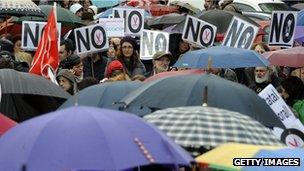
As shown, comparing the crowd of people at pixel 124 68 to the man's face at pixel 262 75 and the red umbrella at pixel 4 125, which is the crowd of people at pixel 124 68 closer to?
Answer: the man's face at pixel 262 75

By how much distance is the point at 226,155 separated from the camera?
23.2ft

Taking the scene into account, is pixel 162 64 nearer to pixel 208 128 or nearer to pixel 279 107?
pixel 279 107

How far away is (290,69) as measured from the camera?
16812 mm

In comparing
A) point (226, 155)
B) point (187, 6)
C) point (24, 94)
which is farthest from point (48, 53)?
point (187, 6)

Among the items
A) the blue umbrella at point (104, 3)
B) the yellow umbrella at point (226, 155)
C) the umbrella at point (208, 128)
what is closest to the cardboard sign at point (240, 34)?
the umbrella at point (208, 128)

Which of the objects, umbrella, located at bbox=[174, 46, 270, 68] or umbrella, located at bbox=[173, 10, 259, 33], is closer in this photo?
umbrella, located at bbox=[174, 46, 270, 68]

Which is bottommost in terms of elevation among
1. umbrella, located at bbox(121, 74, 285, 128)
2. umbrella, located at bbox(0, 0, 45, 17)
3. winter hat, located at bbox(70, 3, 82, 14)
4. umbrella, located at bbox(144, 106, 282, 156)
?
winter hat, located at bbox(70, 3, 82, 14)

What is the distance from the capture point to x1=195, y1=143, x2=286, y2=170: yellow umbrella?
6.96m

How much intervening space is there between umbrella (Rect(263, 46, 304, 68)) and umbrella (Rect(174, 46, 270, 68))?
164cm

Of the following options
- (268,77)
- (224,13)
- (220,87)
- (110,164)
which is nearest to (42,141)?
(110,164)

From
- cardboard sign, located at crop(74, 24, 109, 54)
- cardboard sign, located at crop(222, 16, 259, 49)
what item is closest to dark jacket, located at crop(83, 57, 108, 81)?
cardboard sign, located at crop(74, 24, 109, 54)

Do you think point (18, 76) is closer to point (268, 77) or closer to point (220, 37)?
point (268, 77)

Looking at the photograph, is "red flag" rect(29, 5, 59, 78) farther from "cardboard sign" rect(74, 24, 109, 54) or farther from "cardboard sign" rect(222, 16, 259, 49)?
A: "cardboard sign" rect(222, 16, 259, 49)

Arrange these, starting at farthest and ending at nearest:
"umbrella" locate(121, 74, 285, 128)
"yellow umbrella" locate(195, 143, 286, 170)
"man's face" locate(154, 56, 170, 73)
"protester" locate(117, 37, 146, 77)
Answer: "protester" locate(117, 37, 146, 77)
"man's face" locate(154, 56, 170, 73)
"umbrella" locate(121, 74, 285, 128)
"yellow umbrella" locate(195, 143, 286, 170)
